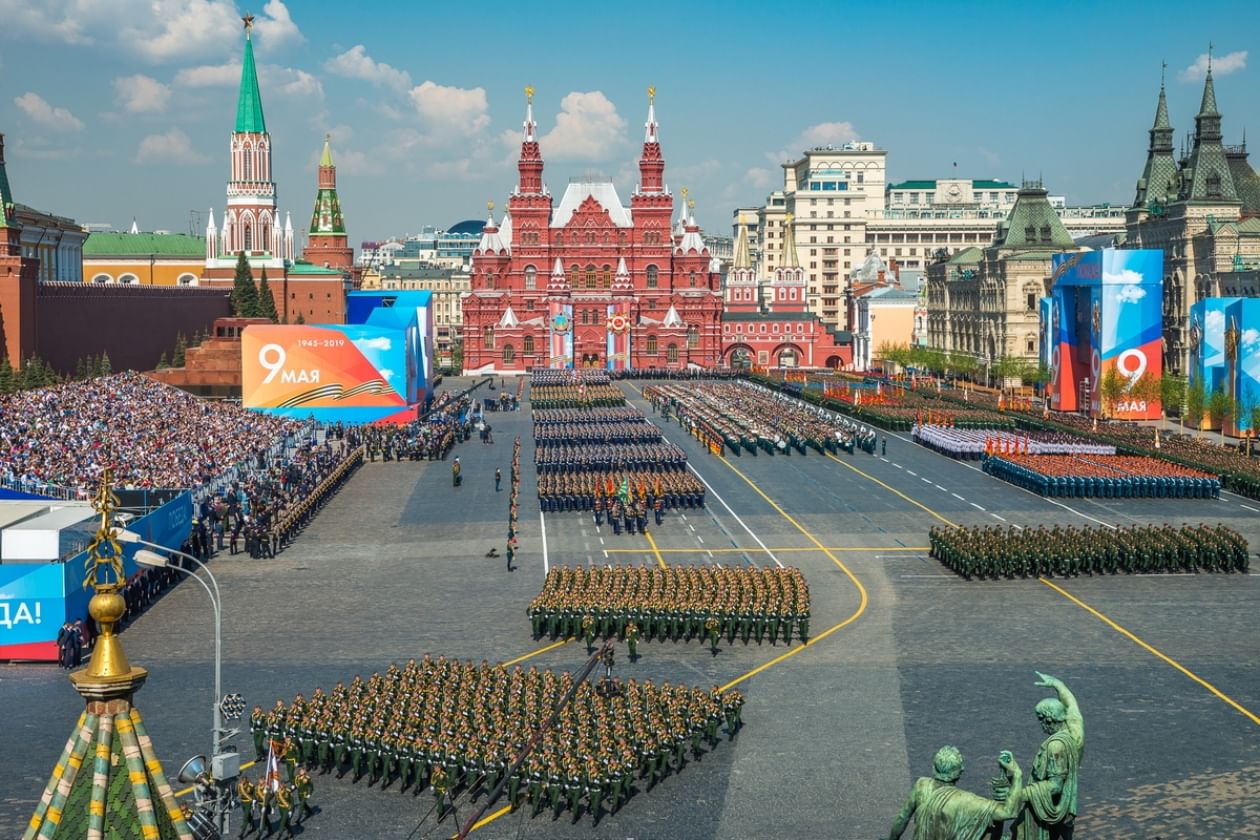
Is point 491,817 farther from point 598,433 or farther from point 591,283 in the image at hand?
point 591,283

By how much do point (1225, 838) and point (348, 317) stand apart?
86.5 meters

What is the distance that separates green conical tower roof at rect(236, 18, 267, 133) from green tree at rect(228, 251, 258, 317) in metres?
20.1

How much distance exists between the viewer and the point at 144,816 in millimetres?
7016

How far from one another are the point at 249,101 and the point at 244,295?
23130 mm

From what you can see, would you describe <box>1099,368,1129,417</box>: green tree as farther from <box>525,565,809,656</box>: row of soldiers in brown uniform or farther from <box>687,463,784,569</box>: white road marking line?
<box>525,565,809,656</box>: row of soldiers in brown uniform

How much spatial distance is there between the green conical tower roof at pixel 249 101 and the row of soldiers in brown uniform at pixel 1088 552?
8094 cm

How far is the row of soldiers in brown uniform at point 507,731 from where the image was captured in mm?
17859

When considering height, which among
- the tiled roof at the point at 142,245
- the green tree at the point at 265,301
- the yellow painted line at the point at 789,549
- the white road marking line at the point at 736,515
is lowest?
the yellow painted line at the point at 789,549

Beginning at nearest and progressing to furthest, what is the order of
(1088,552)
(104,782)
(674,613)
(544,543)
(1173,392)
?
1. (104,782)
2. (674,613)
3. (1088,552)
4. (544,543)
5. (1173,392)

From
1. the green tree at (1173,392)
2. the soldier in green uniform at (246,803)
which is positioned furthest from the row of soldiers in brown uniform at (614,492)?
the green tree at (1173,392)

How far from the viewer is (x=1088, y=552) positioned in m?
32.4

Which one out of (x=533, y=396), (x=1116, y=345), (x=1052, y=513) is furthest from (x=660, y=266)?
(x=1052, y=513)

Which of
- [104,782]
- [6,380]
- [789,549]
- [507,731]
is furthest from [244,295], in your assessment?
[104,782]

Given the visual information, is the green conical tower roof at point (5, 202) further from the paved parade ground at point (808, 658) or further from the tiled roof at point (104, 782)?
Result: the tiled roof at point (104, 782)
